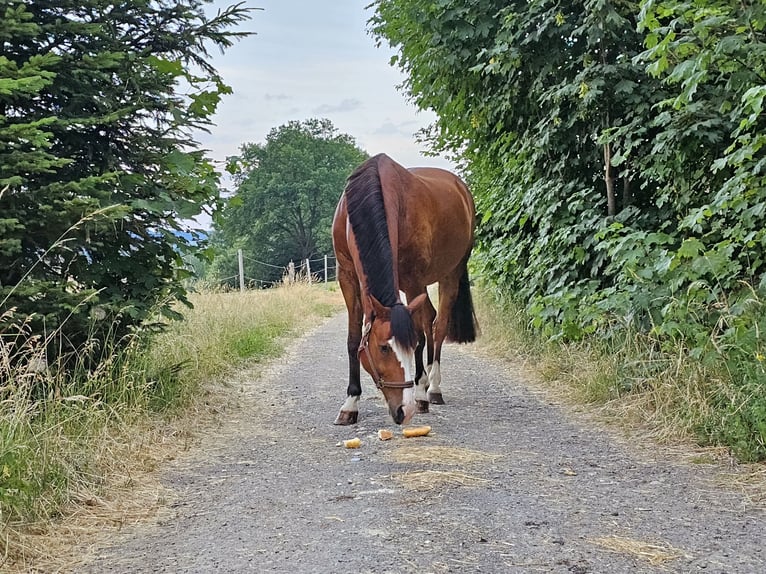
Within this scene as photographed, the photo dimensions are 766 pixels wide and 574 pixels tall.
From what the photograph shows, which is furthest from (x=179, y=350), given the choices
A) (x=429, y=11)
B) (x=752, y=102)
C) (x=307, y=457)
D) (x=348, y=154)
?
(x=348, y=154)

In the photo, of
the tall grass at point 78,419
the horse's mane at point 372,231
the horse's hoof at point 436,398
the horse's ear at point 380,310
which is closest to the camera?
the tall grass at point 78,419

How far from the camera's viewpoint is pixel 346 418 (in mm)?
4707

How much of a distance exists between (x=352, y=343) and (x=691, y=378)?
2.25 m

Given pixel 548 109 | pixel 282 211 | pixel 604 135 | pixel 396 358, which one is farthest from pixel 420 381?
pixel 282 211

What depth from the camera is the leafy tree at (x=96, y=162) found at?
3.63 m

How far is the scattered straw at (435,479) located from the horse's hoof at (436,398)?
198cm

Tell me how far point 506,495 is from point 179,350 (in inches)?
141

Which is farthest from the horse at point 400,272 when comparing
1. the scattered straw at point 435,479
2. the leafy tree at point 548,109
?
the leafy tree at point 548,109

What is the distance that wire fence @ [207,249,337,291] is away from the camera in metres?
15.8

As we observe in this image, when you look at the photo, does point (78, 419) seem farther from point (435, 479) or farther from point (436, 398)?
point (436, 398)

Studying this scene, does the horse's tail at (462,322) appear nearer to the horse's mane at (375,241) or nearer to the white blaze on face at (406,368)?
the horse's mane at (375,241)

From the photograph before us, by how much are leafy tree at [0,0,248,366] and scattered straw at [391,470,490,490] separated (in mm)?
2028

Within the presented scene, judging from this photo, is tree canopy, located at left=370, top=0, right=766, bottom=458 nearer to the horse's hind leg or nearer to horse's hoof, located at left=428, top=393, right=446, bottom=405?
horse's hoof, located at left=428, top=393, right=446, bottom=405

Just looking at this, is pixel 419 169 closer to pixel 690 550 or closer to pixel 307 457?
pixel 307 457
